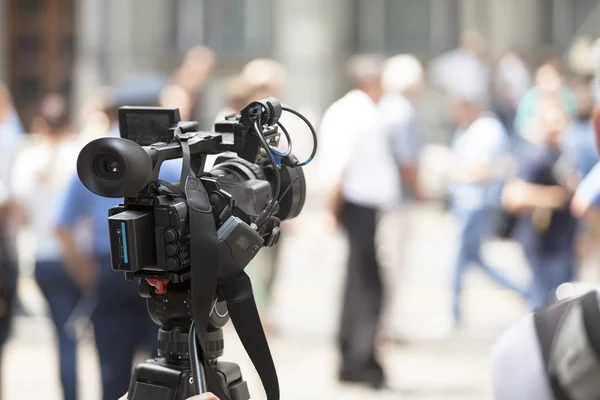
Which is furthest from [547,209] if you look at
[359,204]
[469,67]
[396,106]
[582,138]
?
[469,67]

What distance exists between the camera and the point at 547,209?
575cm

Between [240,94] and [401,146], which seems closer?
[240,94]

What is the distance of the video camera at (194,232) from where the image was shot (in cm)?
186

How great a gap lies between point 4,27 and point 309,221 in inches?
270

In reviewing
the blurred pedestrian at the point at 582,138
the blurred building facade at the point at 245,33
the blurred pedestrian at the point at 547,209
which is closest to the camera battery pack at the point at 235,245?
the blurred pedestrian at the point at 582,138

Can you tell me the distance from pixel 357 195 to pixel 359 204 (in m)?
0.05

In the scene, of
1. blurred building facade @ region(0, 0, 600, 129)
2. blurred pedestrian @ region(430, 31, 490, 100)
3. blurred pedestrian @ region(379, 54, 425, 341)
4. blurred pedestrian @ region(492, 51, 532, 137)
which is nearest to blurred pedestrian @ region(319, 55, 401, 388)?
blurred pedestrian @ region(379, 54, 425, 341)

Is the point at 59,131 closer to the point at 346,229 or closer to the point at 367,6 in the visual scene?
the point at 346,229

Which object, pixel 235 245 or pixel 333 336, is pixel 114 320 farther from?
→ pixel 333 336

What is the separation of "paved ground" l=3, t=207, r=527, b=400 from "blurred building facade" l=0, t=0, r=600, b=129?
540 centimetres

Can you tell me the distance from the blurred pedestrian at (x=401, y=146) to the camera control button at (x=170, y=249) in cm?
386

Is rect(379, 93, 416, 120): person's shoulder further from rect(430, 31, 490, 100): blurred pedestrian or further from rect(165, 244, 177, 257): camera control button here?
rect(165, 244, 177, 257): camera control button

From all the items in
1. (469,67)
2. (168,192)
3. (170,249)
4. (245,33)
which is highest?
(245,33)

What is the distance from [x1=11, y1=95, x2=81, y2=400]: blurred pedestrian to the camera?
4.28m
